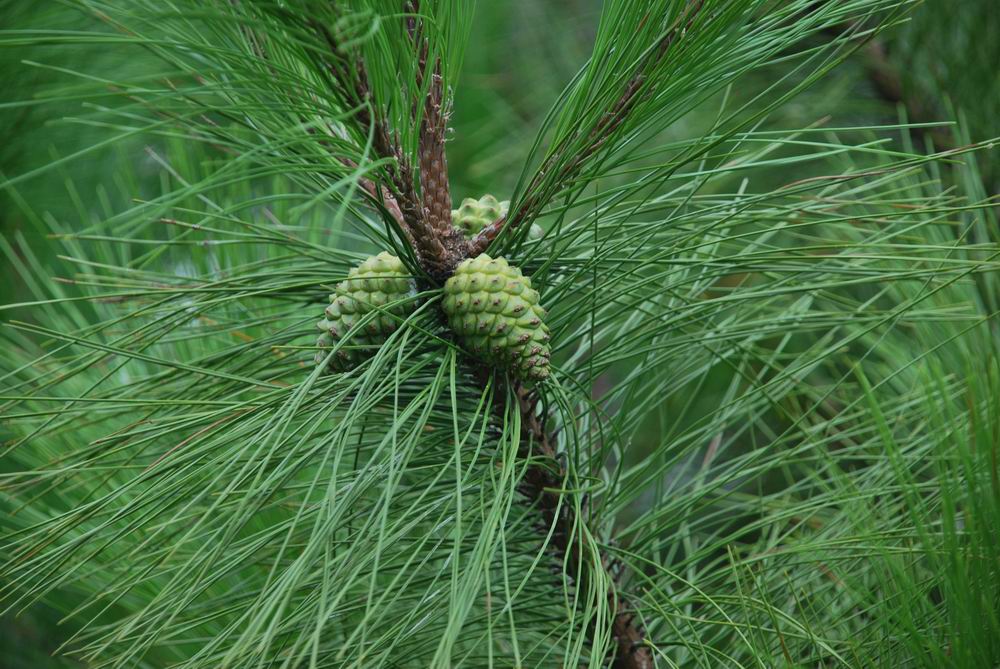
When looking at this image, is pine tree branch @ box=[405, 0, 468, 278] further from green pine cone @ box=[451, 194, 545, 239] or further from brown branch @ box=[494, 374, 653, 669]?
brown branch @ box=[494, 374, 653, 669]

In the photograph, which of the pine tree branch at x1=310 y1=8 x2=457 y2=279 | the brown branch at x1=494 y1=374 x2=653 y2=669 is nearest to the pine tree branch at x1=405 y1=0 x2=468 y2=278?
the pine tree branch at x1=310 y1=8 x2=457 y2=279

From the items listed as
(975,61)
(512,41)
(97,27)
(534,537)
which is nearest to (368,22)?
(534,537)

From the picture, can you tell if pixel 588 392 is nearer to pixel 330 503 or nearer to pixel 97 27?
pixel 330 503

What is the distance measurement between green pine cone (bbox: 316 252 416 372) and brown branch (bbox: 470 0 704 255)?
67mm

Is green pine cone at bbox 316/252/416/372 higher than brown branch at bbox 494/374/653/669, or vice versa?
green pine cone at bbox 316/252/416/372

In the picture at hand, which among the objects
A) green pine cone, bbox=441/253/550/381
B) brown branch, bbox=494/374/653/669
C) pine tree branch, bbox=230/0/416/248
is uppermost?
pine tree branch, bbox=230/0/416/248

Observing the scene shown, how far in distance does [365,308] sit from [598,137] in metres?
0.22

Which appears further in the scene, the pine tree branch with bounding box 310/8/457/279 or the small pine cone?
the small pine cone

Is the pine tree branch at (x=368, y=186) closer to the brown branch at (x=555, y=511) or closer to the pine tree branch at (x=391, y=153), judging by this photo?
the pine tree branch at (x=391, y=153)

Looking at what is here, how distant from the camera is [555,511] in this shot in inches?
30.9

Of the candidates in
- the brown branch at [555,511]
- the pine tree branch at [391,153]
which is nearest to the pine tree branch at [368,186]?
the pine tree branch at [391,153]

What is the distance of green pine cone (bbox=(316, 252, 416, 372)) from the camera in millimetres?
705

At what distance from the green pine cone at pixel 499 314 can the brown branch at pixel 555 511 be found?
0.28ft

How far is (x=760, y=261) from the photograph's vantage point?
0.77 metres
